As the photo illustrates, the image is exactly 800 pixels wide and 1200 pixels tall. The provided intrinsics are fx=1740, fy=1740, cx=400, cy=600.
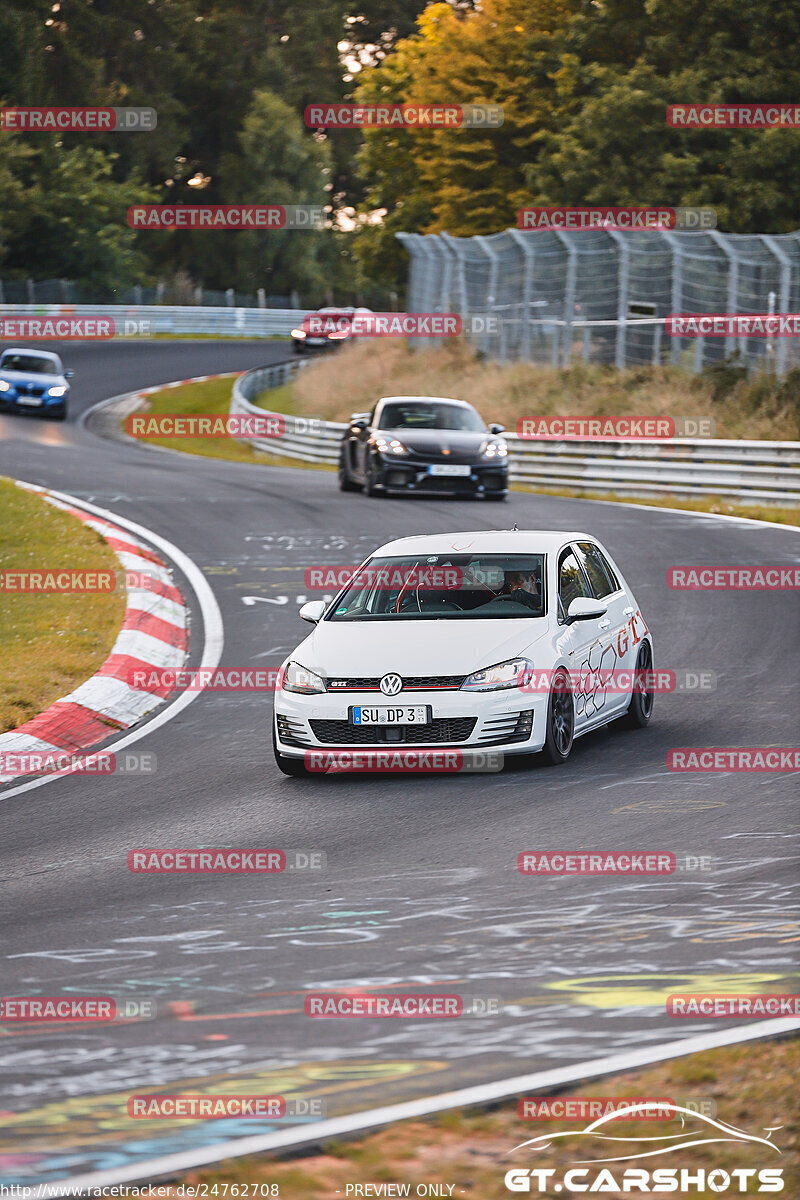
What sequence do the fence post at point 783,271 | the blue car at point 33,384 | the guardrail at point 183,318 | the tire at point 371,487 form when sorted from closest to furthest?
the tire at point 371,487, the fence post at point 783,271, the blue car at point 33,384, the guardrail at point 183,318

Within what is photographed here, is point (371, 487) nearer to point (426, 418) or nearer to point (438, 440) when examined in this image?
point (438, 440)

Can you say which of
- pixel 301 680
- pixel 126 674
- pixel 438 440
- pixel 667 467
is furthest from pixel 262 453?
pixel 301 680

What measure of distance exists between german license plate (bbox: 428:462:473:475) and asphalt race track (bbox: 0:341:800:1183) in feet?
37.6

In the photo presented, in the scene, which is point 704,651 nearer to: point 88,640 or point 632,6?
point 88,640

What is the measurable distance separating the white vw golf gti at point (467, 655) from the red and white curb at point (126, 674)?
71.3 inches

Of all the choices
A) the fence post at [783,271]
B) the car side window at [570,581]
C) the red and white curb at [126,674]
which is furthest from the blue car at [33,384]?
the car side window at [570,581]

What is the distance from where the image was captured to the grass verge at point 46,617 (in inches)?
493

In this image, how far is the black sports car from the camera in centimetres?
2514

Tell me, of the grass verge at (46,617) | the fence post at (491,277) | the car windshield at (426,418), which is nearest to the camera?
the grass verge at (46,617)

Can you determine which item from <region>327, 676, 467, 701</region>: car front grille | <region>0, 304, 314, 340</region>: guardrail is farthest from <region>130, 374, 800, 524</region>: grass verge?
<region>0, 304, 314, 340</region>: guardrail

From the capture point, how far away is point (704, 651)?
45.7 ft

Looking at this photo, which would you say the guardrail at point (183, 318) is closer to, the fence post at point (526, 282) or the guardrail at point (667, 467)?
the fence post at point (526, 282)

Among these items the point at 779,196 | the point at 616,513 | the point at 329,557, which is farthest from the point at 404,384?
the point at 329,557

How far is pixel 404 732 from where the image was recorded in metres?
9.88
